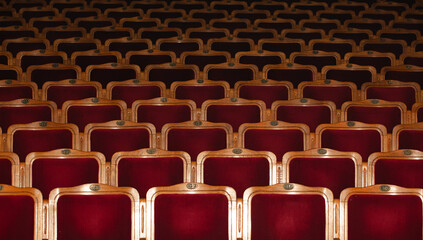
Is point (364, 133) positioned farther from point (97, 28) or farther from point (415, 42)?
point (97, 28)

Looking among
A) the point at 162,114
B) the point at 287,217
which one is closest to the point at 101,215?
the point at 287,217

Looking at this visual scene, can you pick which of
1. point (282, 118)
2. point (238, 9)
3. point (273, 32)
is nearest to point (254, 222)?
point (282, 118)

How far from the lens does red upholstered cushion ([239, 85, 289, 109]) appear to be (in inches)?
39.2

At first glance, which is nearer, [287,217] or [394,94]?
[287,217]

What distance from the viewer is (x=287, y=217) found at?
617 millimetres

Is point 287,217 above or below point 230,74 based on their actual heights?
below

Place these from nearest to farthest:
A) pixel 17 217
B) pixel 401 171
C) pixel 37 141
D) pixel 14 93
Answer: pixel 17 217 → pixel 401 171 → pixel 37 141 → pixel 14 93

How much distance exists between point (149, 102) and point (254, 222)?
0.35 metres

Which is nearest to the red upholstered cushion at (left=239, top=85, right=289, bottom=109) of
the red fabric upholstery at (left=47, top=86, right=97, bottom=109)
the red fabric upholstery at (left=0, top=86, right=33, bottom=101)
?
the red fabric upholstery at (left=47, top=86, right=97, bottom=109)

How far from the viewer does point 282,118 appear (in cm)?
90

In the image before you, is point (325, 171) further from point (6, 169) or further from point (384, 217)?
point (6, 169)

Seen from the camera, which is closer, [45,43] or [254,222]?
[254,222]

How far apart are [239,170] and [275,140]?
111 mm

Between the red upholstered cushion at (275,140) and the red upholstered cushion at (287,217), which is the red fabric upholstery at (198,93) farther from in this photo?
the red upholstered cushion at (287,217)
